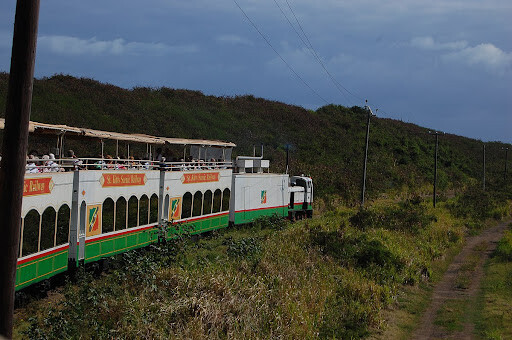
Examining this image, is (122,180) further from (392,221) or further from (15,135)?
(392,221)

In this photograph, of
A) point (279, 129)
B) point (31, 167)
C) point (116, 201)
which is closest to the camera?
point (31, 167)

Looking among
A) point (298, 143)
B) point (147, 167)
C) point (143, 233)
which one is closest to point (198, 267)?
point (143, 233)

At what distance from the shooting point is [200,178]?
84.9ft

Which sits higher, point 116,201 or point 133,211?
point 116,201

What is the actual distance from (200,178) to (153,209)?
169 inches

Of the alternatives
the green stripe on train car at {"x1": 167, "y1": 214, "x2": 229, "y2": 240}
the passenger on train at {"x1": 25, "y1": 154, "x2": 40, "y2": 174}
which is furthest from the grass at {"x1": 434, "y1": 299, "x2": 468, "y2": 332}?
the passenger on train at {"x1": 25, "y1": 154, "x2": 40, "y2": 174}

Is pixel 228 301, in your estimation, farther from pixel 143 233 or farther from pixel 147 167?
pixel 147 167

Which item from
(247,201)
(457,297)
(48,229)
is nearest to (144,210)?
(48,229)

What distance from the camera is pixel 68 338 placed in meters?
11.2

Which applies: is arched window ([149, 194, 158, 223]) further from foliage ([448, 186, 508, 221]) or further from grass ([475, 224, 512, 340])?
foliage ([448, 186, 508, 221])

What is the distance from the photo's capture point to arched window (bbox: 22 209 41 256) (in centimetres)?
1410

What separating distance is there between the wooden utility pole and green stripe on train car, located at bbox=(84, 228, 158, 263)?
923 cm

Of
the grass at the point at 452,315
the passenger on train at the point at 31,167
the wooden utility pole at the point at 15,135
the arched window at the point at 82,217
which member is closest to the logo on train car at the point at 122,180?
the arched window at the point at 82,217

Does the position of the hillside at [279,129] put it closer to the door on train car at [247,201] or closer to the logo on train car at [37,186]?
the door on train car at [247,201]
